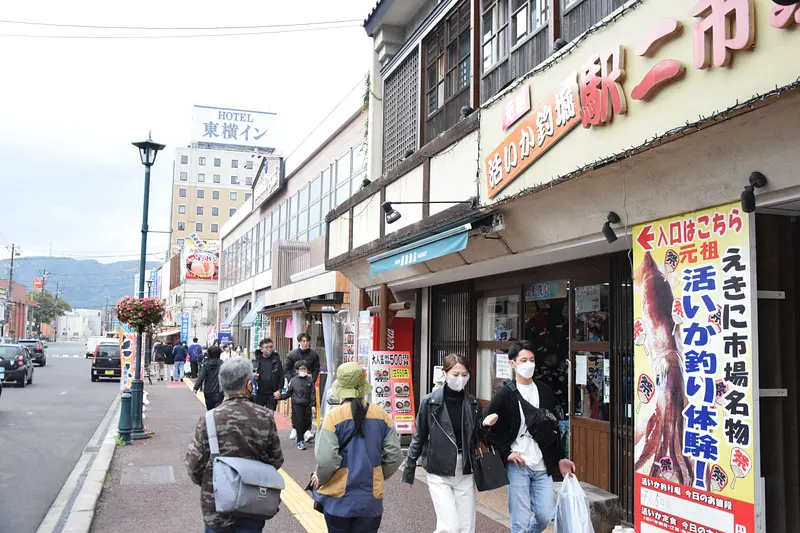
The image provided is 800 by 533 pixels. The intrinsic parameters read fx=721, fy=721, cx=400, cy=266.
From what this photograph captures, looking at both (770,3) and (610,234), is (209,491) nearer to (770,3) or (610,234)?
(610,234)

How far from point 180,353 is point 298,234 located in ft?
30.7

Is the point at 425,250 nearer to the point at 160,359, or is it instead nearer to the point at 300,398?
the point at 300,398

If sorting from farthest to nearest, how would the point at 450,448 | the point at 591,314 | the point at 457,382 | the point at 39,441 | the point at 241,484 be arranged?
the point at 39,441
the point at 591,314
the point at 457,382
the point at 450,448
the point at 241,484

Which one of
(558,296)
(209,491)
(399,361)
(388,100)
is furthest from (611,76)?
(388,100)

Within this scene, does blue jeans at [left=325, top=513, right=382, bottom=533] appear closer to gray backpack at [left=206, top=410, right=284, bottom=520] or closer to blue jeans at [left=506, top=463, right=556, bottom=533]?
gray backpack at [left=206, top=410, right=284, bottom=520]

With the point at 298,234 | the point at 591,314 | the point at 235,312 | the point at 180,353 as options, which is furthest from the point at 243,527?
the point at 235,312

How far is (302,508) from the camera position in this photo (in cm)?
786

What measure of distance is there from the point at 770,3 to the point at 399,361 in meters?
8.46

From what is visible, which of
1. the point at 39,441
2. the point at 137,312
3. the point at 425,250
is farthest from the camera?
the point at 137,312

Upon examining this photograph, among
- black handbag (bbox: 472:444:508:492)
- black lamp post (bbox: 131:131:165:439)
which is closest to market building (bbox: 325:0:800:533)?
black handbag (bbox: 472:444:508:492)

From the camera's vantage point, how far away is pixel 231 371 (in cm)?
452

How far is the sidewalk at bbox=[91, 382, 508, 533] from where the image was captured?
23.6 feet

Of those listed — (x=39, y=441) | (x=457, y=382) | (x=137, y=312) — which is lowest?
(x=39, y=441)

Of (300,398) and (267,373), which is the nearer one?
(300,398)
